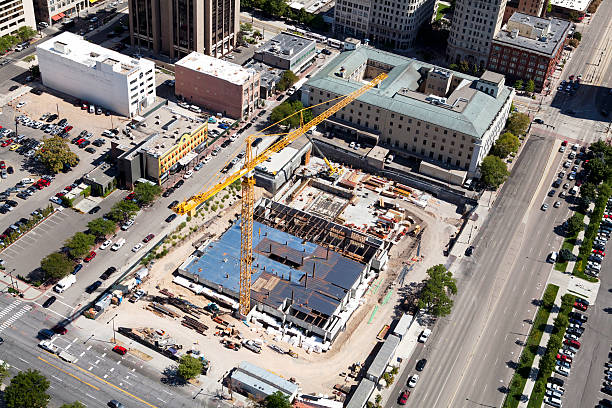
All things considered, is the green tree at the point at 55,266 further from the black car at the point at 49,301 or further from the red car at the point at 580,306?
the red car at the point at 580,306

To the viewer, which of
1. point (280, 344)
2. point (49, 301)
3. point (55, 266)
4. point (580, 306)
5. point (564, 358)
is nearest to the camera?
point (564, 358)

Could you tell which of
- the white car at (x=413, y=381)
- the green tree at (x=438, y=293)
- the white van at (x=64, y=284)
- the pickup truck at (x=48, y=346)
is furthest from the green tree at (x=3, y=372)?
the green tree at (x=438, y=293)

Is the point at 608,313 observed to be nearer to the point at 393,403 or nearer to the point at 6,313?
the point at 393,403

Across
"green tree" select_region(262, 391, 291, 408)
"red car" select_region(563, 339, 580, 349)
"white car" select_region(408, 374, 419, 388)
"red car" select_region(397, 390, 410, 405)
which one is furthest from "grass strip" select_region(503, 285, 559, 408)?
"green tree" select_region(262, 391, 291, 408)

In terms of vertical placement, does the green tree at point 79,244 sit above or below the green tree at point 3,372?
above

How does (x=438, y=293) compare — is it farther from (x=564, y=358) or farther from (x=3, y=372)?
(x=3, y=372)

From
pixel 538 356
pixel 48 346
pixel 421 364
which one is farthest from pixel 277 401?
pixel 538 356

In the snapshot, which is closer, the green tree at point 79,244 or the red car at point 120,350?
the red car at point 120,350
